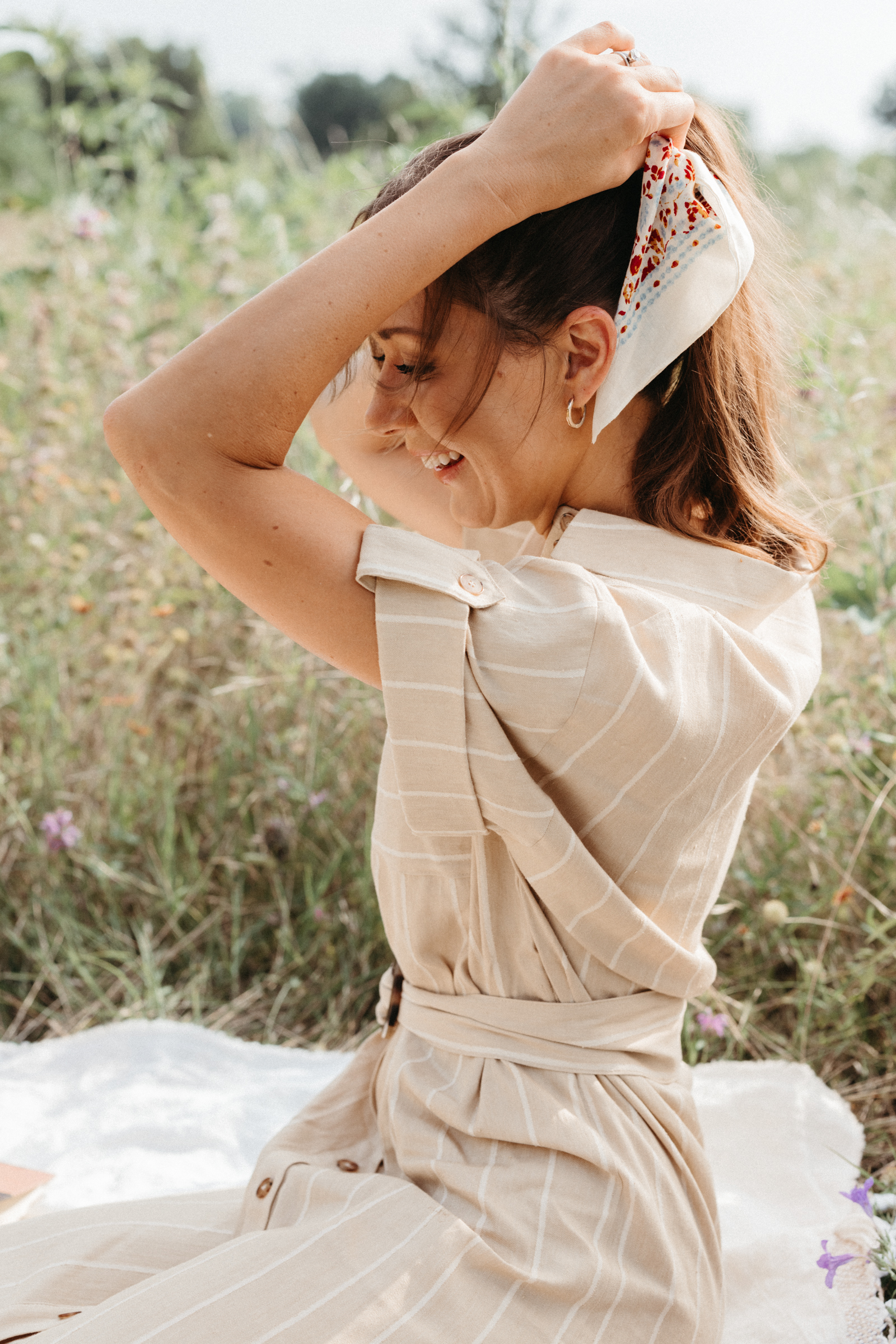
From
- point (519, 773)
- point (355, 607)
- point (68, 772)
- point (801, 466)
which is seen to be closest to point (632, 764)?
point (519, 773)

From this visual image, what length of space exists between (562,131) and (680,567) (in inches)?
14.4

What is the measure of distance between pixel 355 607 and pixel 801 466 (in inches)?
86.9

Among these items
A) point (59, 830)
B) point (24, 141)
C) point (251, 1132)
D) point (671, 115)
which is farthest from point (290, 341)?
point (24, 141)

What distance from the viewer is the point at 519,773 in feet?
2.68

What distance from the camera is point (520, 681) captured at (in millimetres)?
799

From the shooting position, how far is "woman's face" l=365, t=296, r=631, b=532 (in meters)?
0.98

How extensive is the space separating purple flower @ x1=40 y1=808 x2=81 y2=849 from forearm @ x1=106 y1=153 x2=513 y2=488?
54.9 inches

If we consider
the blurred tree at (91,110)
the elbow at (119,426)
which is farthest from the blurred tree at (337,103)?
the elbow at (119,426)

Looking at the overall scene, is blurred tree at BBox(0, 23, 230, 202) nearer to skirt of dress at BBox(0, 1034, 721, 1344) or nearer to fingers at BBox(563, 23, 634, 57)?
fingers at BBox(563, 23, 634, 57)

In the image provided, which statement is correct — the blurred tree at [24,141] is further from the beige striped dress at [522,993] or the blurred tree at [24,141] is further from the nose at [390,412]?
the beige striped dress at [522,993]

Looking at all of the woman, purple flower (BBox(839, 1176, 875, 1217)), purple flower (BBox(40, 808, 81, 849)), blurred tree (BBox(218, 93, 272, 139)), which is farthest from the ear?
blurred tree (BBox(218, 93, 272, 139))

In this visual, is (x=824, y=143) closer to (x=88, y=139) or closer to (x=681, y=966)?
(x=88, y=139)

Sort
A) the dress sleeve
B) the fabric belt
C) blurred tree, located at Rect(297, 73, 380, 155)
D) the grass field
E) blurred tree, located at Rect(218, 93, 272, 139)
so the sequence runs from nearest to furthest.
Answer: the dress sleeve → the fabric belt → the grass field → blurred tree, located at Rect(218, 93, 272, 139) → blurred tree, located at Rect(297, 73, 380, 155)

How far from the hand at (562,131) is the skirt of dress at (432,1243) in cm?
73
